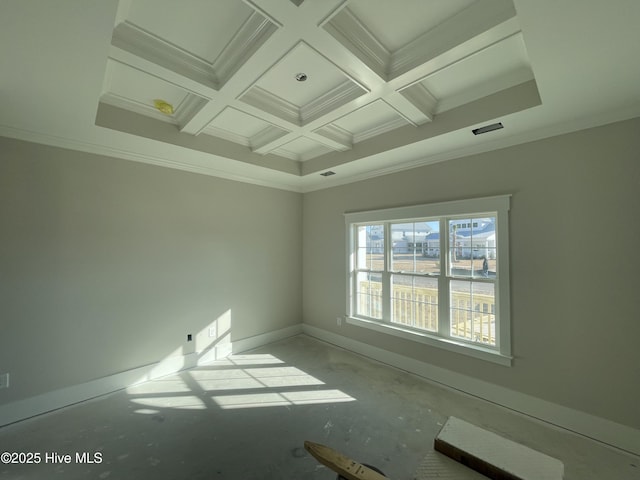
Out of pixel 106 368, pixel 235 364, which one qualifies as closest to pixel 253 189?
pixel 235 364

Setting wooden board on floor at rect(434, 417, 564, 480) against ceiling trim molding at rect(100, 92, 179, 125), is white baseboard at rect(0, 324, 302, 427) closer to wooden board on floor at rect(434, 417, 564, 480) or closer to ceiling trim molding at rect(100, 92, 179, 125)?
ceiling trim molding at rect(100, 92, 179, 125)

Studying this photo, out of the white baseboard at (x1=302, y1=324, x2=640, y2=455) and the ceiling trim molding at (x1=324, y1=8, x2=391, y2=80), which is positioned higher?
the ceiling trim molding at (x1=324, y1=8, x2=391, y2=80)

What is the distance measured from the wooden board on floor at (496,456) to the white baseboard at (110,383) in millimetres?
3386

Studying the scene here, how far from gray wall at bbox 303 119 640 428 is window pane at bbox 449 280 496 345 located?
0.78ft

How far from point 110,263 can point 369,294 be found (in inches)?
133

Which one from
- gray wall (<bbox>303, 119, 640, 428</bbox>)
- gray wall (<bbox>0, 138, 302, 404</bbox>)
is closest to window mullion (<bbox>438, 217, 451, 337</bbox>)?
gray wall (<bbox>303, 119, 640, 428</bbox>)

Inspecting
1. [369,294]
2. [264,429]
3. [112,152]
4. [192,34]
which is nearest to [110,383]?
[264,429]

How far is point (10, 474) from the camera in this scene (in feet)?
6.16

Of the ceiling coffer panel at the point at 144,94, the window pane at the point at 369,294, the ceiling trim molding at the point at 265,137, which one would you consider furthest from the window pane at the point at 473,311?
the ceiling coffer panel at the point at 144,94

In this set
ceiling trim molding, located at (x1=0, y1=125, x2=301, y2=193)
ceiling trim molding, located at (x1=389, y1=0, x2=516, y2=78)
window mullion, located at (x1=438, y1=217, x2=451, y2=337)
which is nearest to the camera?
ceiling trim molding, located at (x1=389, y1=0, x2=516, y2=78)

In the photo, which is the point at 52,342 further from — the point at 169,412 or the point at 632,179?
the point at 632,179

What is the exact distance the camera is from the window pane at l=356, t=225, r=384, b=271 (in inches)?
155

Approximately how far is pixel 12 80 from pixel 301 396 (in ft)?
11.6

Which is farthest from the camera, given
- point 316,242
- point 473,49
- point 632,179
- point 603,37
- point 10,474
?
point 316,242
